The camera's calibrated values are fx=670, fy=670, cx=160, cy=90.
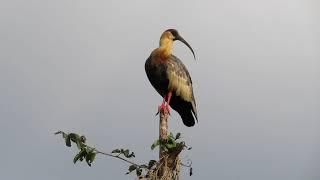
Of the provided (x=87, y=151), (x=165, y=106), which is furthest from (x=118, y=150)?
(x=165, y=106)

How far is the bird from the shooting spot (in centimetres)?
1586

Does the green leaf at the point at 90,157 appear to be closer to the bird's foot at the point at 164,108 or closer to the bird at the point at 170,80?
the bird's foot at the point at 164,108

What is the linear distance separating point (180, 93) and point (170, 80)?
0.42m

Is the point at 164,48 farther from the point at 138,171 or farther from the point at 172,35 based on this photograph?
the point at 138,171

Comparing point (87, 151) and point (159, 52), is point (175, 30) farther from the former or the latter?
point (87, 151)

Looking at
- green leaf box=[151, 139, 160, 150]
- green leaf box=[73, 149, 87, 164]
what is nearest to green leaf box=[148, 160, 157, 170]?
green leaf box=[151, 139, 160, 150]

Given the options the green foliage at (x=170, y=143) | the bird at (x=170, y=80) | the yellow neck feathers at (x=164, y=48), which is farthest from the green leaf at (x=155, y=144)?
the yellow neck feathers at (x=164, y=48)

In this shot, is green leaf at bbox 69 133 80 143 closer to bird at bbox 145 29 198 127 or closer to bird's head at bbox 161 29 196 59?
bird at bbox 145 29 198 127

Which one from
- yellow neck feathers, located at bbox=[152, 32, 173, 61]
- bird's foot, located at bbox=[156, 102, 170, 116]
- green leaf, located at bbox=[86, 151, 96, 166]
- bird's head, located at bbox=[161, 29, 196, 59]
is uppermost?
bird's head, located at bbox=[161, 29, 196, 59]

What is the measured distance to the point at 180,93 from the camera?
16078mm

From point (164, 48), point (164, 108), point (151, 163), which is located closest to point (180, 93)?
point (164, 48)

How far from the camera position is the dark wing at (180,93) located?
16.0 metres

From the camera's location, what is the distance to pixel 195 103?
16.4 meters

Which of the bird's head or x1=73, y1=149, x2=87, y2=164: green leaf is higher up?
the bird's head
